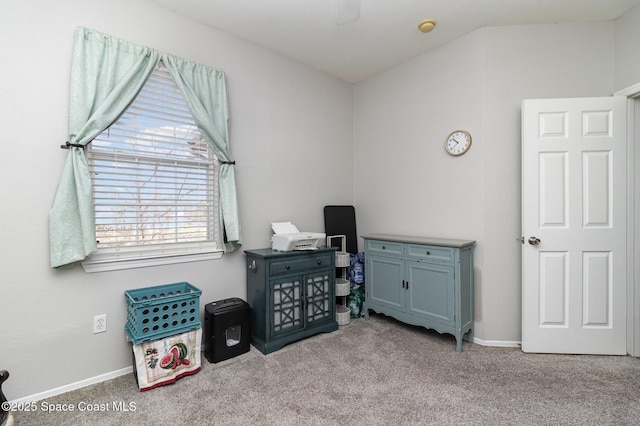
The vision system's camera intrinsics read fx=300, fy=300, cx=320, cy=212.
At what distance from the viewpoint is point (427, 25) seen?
2598 mm

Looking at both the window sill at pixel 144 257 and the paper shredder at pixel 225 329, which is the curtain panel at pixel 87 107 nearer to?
the window sill at pixel 144 257

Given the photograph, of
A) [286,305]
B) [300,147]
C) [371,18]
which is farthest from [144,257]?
[371,18]

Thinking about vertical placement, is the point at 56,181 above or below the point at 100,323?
above

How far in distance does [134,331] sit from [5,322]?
0.68 meters

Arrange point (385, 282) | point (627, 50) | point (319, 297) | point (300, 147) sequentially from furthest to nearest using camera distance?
point (300, 147) → point (385, 282) → point (319, 297) → point (627, 50)

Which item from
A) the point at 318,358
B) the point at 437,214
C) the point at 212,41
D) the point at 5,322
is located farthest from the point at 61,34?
the point at 437,214

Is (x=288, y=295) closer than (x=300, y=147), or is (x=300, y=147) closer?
(x=288, y=295)

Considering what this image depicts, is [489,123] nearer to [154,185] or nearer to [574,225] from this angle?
[574,225]

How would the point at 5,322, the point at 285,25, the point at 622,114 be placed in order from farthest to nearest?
the point at 285,25 → the point at 622,114 → the point at 5,322

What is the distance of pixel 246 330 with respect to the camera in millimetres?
2506

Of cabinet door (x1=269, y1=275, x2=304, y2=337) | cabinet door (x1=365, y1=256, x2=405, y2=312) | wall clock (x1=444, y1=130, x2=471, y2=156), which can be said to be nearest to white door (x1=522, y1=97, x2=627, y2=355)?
wall clock (x1=444, y1=130, x2=471, y2=156)

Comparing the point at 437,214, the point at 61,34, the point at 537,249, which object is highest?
the point at 61,34

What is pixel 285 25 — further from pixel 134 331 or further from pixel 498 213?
pixel 134 331

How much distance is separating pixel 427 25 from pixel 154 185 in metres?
2.65
